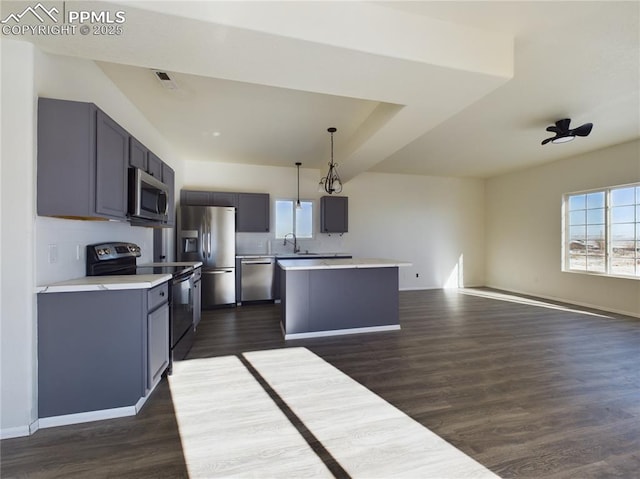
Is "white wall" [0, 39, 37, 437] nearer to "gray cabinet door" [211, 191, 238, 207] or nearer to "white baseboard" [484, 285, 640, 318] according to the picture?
"gray cabinet door" [211, 191, 238, 207]

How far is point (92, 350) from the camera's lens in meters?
1.88

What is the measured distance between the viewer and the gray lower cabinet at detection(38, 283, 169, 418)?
181 centimetres

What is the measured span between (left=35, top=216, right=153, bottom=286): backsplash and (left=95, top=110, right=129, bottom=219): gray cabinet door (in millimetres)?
322

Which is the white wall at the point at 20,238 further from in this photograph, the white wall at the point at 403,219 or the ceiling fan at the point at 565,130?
the ceiling fan at the point at 565,130

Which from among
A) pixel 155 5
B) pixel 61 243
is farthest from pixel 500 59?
pixel 61 243

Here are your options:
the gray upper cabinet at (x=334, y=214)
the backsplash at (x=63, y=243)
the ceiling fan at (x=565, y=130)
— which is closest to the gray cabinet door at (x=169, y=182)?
the backsplash at (x=63, y=243)

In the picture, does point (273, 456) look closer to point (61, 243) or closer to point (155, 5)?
point (61, 243)

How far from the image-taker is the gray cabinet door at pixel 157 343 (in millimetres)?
2059

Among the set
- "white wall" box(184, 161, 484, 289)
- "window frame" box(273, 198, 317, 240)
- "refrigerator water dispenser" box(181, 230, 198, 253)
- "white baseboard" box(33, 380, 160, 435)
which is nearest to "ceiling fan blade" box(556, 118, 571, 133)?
"white wall" box(184, 161, 484, 289)

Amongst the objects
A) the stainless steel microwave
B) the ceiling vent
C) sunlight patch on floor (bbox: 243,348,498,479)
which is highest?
the ceiling vent

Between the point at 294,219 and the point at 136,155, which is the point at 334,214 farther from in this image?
the point at 136,155

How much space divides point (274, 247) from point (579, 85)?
5.05 m

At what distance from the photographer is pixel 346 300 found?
3652 mm

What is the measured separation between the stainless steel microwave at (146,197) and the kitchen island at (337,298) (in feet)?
4.89
